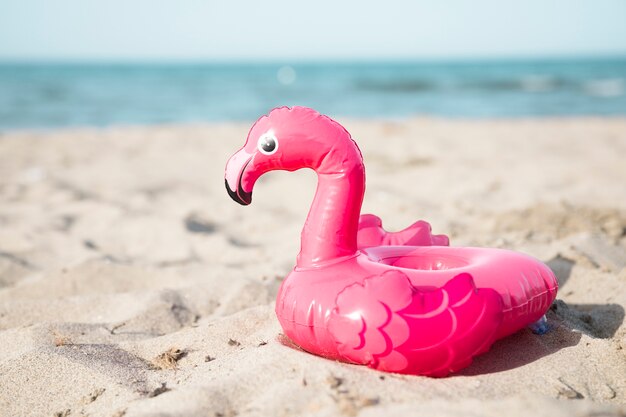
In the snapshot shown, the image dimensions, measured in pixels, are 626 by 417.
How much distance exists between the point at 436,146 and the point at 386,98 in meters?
12.0

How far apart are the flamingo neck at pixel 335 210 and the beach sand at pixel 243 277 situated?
376mm

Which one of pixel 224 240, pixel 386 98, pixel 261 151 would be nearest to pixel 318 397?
pixel 261 151

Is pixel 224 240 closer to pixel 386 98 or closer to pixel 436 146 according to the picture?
pixel 436 146

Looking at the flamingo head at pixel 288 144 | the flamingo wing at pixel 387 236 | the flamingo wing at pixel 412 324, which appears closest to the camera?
the flamingo wing at pixel 412 324

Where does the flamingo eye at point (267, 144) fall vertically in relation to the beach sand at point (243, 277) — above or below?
above

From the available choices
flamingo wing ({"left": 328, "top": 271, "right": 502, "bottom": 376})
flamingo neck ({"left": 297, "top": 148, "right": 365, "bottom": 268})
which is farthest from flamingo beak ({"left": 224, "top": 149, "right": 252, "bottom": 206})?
flamingo wing ({"left": 328, "top": 271, "right": 502, "bottom": 376})

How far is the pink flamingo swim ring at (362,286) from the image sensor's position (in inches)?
79.3

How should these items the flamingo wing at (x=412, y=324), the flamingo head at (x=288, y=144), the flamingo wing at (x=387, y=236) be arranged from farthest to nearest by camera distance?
the flamingo wing at (x=387, y=236) < the flamingo head at (x=288, y=144) < the flamingo wing at (x=412, y=324)

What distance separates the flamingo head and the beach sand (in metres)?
0.67

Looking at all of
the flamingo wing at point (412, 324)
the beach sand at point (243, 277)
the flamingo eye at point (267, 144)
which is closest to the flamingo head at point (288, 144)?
the flamingo eye at point (267, 144)

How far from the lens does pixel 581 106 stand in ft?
49.9

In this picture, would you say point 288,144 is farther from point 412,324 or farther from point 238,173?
point 412,324

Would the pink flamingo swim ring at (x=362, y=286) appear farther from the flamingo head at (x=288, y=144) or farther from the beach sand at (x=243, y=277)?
the beach sand at (x=243, y=277)

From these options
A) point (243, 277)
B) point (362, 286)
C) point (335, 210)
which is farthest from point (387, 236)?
point (243, 277)
